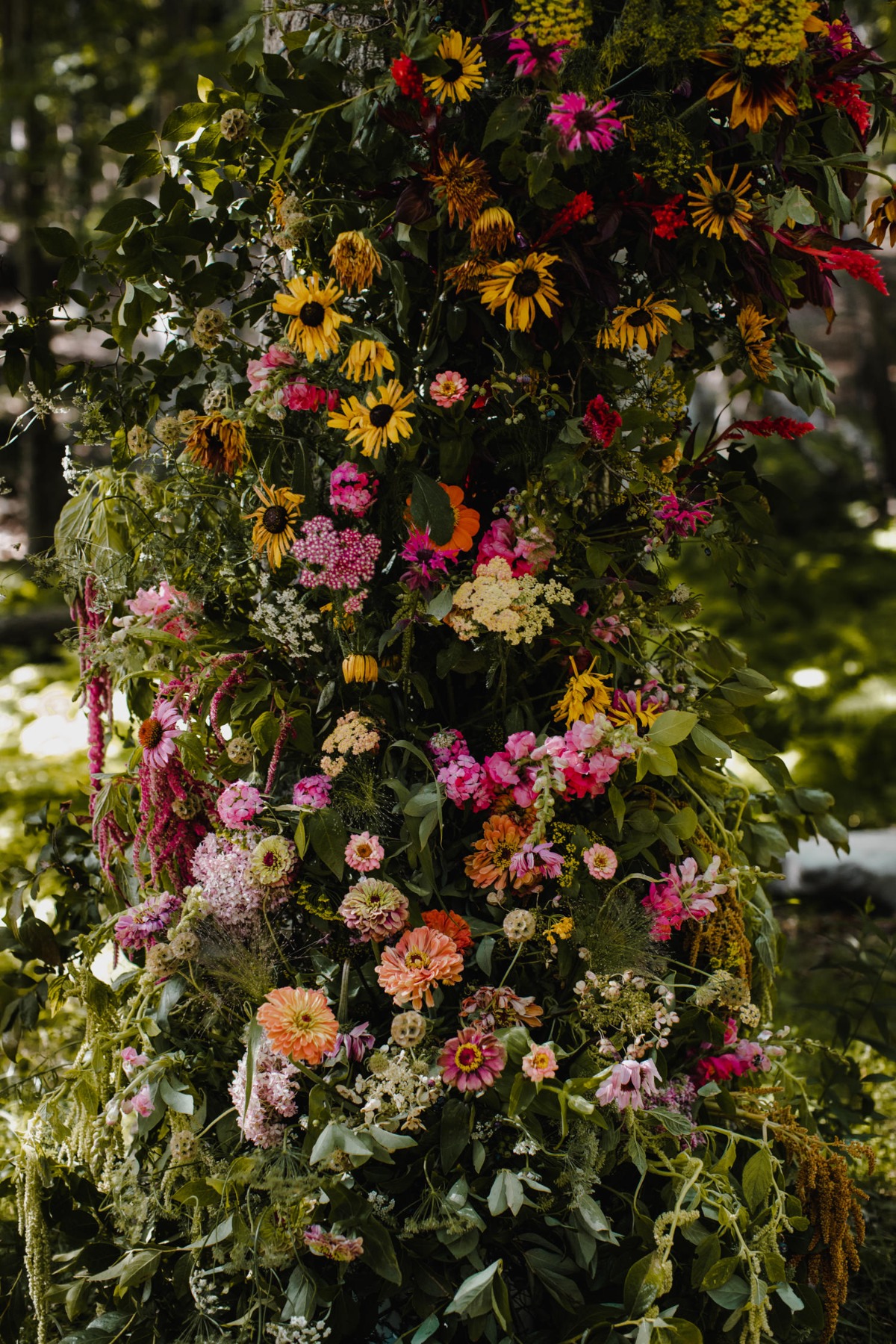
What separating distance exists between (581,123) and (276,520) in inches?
25.6

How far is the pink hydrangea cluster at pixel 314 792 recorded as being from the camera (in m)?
1.48

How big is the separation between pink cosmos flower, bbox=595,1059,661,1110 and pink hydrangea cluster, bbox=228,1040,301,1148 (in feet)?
1.36

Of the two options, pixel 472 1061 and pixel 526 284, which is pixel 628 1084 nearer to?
pixel 472 1061

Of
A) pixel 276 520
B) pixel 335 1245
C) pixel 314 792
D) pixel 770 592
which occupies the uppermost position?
pixel 276 520

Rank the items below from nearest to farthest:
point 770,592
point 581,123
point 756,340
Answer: point 581,123, point 756,340, point 770,592

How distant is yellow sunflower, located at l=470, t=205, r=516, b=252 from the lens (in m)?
1.36

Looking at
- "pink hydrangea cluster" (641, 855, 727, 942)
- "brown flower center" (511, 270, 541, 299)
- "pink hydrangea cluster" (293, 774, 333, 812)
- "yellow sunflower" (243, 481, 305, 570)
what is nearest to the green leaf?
"yellow sunflower" (243, 481, 305, 570)

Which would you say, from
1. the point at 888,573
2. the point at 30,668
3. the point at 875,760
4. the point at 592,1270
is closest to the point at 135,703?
the point at 592,1270

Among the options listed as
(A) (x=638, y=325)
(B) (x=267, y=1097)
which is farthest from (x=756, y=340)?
(B) (x=267, y=1097)

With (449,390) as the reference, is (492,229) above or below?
above

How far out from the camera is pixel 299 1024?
1.33 meters

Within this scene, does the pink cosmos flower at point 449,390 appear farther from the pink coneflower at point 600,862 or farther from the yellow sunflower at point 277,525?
the pink coneflower at point 600,862

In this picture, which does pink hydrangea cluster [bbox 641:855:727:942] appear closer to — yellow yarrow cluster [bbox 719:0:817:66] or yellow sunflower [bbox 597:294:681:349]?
yellow sunflower [bbox 597:294:681:349]

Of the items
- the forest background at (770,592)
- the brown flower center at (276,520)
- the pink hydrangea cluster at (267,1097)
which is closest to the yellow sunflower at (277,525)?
the brown flower center at (276,520)
